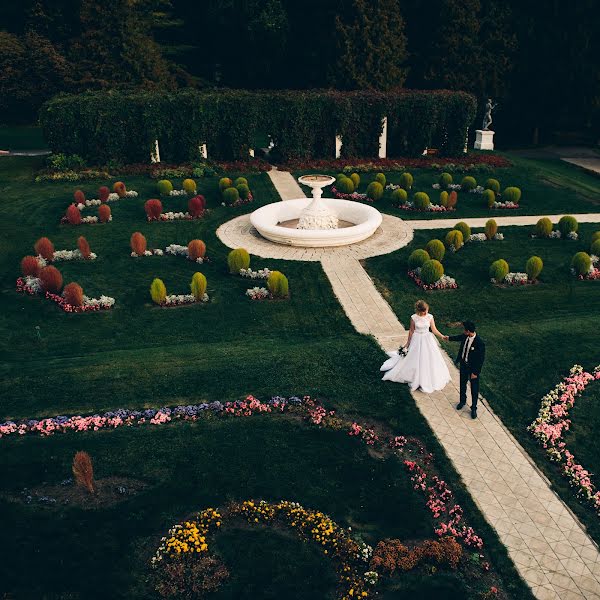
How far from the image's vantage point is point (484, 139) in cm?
4147

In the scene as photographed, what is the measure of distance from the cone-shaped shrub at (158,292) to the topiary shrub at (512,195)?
Result: 1807 cm

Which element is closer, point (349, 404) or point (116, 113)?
point (349, 404)

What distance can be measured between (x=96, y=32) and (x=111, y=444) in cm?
3972

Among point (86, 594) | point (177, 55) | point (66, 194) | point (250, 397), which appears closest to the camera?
point (86, 594)

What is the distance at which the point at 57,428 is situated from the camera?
12.6 m

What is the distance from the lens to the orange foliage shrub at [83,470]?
34.2ft

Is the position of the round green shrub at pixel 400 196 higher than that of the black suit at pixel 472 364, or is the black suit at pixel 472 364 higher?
the black suit at pixel 472 364

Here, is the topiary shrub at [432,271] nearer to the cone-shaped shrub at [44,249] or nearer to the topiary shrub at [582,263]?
the topiary shrub at [582,263]

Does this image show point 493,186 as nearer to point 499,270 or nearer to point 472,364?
point 499,270

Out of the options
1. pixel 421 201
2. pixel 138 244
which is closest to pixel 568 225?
pixel 421 201

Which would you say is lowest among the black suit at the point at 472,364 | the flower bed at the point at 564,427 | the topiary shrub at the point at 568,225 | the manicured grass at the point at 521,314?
the manicured grass at the point at 521,314

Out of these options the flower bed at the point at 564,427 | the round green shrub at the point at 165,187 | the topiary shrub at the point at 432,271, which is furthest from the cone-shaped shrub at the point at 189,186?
the flower bed at the point at 564,427

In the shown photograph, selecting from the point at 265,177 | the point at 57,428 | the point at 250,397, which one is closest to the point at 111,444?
the point at 57,428

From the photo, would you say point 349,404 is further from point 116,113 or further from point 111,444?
point 116,113
